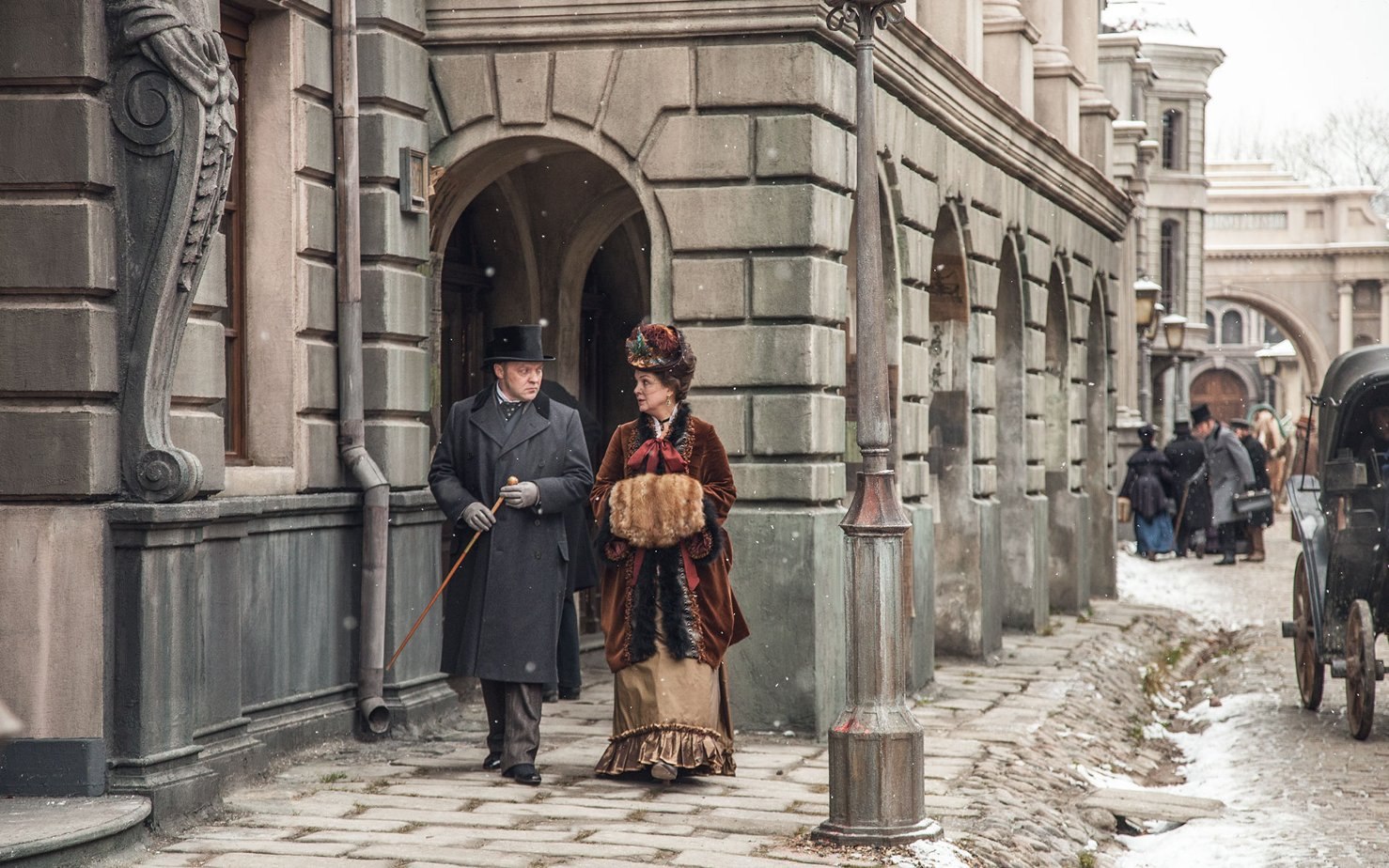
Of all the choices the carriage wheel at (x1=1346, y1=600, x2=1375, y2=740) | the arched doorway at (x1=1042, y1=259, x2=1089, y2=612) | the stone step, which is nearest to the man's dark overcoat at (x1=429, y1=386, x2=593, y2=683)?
the stone step

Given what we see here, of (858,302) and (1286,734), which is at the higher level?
(858,302)

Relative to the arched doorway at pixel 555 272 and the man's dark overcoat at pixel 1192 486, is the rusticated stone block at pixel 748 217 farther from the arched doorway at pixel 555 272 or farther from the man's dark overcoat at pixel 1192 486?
the man's dark overcoat at pixel 1192 486

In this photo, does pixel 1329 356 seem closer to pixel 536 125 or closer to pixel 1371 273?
pixel 1371 273

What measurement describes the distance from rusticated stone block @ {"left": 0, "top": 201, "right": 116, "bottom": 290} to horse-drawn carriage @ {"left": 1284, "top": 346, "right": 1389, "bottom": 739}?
7.32 metres

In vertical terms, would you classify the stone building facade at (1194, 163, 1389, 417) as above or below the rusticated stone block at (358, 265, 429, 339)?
above

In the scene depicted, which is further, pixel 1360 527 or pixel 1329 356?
pixel 1329 356

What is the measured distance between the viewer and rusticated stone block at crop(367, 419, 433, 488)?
35.3 ft

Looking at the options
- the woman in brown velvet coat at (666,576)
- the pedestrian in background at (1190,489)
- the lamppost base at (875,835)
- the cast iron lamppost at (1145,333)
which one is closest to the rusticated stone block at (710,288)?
Result: the woman in brown velvet coat at (666,576)

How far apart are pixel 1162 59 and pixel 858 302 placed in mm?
46091

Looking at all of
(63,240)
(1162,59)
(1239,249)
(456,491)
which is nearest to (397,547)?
(456,491)

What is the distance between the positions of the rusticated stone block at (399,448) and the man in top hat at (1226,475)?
18006 mm

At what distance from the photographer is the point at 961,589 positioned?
15180 millimetres

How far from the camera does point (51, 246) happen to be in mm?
7805

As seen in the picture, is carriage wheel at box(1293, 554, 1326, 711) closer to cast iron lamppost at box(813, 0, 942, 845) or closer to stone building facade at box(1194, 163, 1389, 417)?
cast iron lamppost at box(813, 0, 942, 845)
